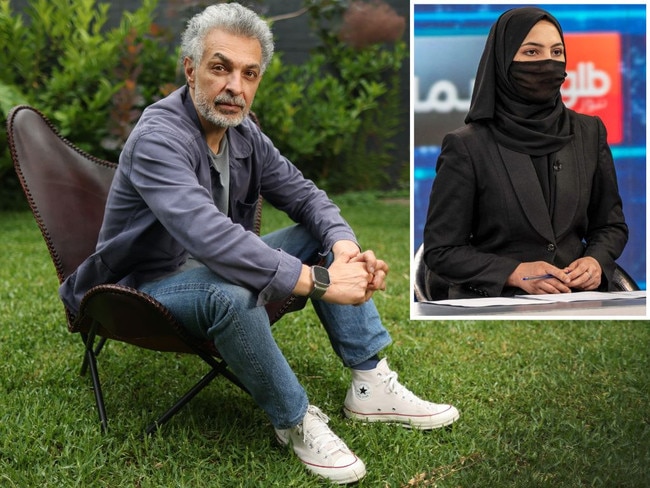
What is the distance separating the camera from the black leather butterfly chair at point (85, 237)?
203cm

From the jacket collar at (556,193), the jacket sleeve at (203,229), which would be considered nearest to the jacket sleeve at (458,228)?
the jacket collar at (556,193)

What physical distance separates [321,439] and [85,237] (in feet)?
3.35

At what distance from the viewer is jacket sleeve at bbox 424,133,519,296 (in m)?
1.84

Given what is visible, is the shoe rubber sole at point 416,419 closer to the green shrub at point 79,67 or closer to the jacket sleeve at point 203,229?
the jacket sleeve at point 203,229

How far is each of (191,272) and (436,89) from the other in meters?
0.78

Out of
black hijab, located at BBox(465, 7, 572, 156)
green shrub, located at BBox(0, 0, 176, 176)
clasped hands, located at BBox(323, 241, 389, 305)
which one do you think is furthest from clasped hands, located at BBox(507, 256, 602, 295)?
green shrub, located at BBox(0, 0, 176, 176)

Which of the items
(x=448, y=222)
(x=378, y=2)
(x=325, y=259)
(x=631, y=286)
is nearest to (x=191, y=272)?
(x=325, y=259)

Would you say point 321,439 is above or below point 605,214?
below

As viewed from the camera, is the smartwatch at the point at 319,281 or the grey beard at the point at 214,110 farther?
the grey beard at the point at 214,110

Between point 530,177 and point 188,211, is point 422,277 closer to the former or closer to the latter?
point 530,177

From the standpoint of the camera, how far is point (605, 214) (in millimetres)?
1766

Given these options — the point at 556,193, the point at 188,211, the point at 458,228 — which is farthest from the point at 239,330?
the point at 556,193

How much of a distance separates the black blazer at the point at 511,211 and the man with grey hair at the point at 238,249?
32cm

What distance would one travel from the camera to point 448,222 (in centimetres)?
188
